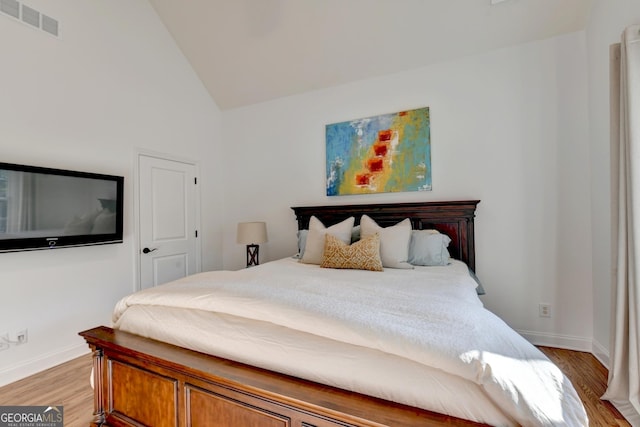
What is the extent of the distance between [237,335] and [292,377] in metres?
0.31

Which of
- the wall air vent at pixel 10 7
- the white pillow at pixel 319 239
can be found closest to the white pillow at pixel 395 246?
the white pillow at pixel 319 239

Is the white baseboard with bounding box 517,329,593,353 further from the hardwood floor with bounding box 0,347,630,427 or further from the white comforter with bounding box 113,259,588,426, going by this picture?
the white comforter with bounding box 113,259,588,426

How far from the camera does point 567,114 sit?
259 centimetres

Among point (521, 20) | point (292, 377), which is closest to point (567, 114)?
point (521, 20)

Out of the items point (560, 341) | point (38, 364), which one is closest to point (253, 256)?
point (38, 364)

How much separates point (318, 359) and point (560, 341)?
262 centimetres

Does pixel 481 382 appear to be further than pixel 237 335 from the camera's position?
No

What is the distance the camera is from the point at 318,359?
1.13 metres

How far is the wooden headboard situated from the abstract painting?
24 centimetres

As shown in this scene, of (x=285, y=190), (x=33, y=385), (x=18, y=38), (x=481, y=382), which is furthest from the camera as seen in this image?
(x=285, y=190)

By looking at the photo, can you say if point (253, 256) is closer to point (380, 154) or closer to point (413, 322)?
point (380, 154)

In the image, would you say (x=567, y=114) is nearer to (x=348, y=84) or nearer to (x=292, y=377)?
(x=348, y=84)

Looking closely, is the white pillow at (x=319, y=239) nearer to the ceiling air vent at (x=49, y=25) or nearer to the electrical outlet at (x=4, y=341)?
the electrical outlet at (x=4, y=341)

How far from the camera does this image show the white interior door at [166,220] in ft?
10.8
